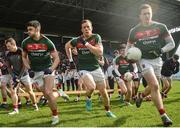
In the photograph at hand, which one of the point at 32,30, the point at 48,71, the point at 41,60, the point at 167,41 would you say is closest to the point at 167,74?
the point at 167,41

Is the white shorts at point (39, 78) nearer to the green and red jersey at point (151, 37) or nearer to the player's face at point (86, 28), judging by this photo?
the player's face at point (86, 28)

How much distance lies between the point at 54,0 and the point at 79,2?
11.2 feet

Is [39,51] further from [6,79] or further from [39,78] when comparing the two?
[6,79]

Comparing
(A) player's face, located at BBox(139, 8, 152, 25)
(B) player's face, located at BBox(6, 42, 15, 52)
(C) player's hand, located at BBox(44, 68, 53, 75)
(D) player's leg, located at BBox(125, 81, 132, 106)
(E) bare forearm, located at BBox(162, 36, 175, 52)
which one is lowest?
(D) player's leg, located at BBox(125, 81, 132, 106)

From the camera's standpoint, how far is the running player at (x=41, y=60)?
24.5 feet

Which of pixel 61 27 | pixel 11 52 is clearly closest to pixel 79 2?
pixel 61 27

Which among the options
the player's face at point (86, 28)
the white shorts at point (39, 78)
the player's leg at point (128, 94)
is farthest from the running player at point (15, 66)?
the player's leg at point (128, 94)

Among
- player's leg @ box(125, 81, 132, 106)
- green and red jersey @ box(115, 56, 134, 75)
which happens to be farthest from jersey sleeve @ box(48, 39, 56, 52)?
green and red jersey @ box(115, 56, 134, 75)

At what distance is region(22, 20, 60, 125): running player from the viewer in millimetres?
7469

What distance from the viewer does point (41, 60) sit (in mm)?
7785

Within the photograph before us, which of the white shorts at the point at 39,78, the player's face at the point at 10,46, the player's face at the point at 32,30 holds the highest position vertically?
the player's face at the point at 32,30

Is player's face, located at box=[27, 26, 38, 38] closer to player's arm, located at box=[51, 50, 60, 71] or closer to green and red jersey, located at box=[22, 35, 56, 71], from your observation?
green and red jersey, located at box=[22, 35, 56, 71]

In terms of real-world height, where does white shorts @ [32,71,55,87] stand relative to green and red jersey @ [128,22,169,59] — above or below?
below

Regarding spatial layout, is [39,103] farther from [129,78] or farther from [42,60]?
[42,60]
